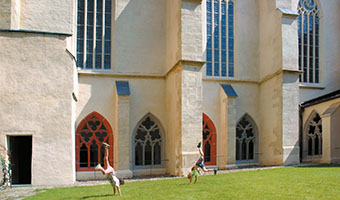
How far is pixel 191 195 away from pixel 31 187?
6991 mm

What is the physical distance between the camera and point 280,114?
698 inches

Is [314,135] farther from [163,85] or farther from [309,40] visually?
[163,85]

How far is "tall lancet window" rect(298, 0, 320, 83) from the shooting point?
21.7 meters

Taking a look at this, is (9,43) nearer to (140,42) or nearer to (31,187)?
(31,187)

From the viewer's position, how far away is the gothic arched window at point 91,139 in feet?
56.7

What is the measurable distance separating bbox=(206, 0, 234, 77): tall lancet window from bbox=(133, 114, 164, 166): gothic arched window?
4388mm

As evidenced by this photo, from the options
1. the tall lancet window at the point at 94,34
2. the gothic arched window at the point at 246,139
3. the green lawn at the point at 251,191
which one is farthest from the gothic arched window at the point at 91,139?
the gothic arched window at the point at 246,139

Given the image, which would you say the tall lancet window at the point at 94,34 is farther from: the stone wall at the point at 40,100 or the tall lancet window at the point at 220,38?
the tall lancet window at the point at 220,38

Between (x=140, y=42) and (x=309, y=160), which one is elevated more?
(x=140, y=42)

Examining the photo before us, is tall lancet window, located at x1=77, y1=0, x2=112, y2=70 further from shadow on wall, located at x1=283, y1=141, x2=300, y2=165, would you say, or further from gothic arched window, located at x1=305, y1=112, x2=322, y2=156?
gothic arched window, located at x1=305, y1=112, x2=322, y2=156

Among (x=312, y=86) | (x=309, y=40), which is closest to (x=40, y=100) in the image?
(x=312, y=86)

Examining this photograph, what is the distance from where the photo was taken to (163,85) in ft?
61.3

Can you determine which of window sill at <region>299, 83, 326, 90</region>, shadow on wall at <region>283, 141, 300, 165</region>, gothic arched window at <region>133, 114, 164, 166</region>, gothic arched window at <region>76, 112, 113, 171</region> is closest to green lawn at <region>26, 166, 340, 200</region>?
shadow on wall at <region>283, 141, 300, 165</region>

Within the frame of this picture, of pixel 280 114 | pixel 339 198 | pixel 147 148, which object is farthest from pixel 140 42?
pixel 339 198
